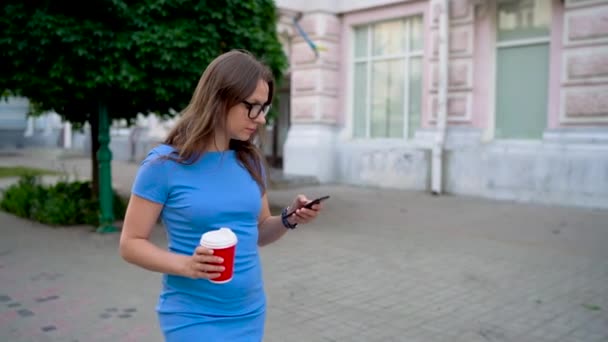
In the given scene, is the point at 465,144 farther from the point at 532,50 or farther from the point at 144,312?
the point at 144,312

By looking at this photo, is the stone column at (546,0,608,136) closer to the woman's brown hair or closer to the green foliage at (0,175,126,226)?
the green foliage at (0,175,126,226)

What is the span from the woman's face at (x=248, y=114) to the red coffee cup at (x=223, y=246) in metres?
0.41

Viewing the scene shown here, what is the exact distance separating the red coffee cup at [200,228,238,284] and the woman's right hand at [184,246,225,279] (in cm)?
1

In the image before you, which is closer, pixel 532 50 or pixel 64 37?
pixel 64 37

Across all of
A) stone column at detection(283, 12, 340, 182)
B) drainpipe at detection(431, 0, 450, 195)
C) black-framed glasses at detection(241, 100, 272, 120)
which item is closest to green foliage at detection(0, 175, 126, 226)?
stone column at detection(283, 12, 340, 182)

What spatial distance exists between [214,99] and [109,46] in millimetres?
5441

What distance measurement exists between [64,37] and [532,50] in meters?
7.96

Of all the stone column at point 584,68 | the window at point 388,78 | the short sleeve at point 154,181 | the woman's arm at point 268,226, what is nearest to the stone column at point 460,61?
the window at point 388,78

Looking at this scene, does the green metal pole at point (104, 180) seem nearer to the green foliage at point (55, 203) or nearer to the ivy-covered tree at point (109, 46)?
the ivy-covered tree at point (109, 46)

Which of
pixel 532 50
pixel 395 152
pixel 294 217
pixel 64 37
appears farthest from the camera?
pixel 395 152

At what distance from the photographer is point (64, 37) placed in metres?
6.77

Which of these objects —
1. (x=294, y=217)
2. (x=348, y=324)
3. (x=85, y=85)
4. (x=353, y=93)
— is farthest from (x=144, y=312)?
(x=353, y=93)

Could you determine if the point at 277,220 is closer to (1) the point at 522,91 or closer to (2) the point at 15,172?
(1) the point at 522,91

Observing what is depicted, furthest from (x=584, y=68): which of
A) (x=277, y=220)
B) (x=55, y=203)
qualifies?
(x=277, y=220)
